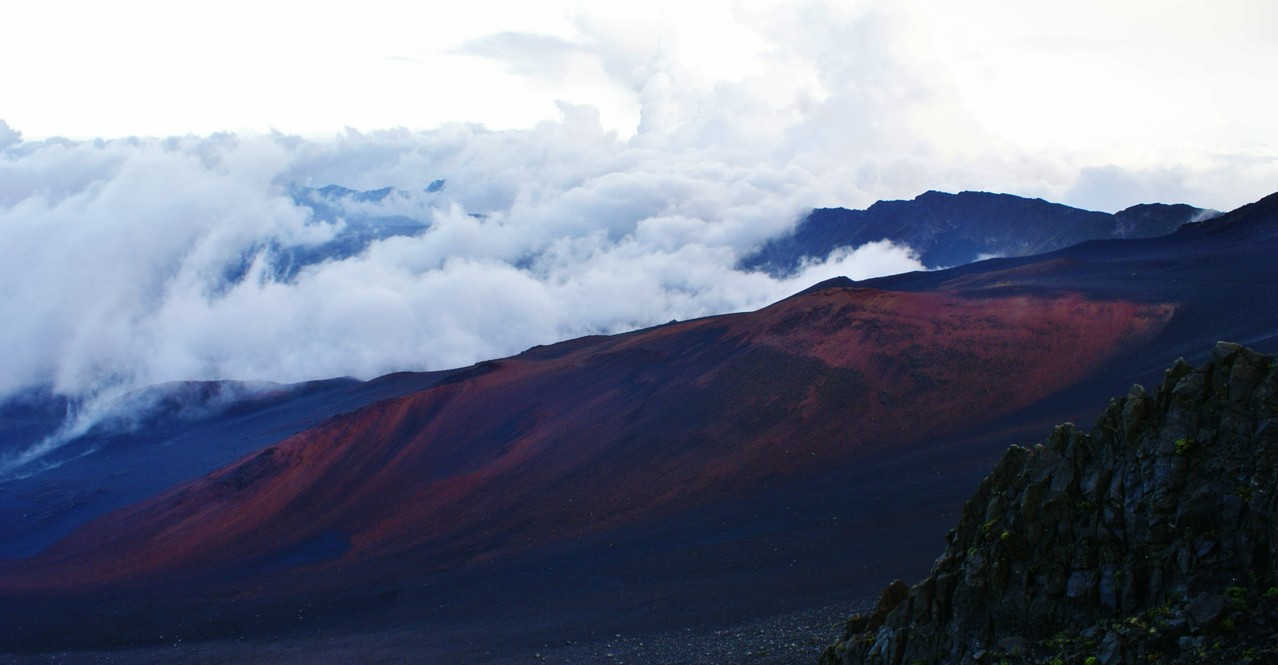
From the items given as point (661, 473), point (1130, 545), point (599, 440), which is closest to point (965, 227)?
point (599, 440)

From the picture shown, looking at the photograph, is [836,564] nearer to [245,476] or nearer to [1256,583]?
[1256,583]

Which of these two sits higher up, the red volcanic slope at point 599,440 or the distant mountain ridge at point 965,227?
the distant mountain ridge at point 965,227

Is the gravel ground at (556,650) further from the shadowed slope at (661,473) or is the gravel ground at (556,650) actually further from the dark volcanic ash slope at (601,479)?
the dark volcanic ash slope at (601,479)

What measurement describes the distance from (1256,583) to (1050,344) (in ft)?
108

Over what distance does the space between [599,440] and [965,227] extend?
95664mm

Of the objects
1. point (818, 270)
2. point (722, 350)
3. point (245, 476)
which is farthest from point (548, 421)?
point (818, 270)

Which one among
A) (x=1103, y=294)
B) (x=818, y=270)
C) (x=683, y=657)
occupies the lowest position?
(x=683, y=657)

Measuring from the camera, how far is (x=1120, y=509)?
10.7m

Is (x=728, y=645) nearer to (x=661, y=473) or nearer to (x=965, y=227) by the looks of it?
(x=661, y=473)

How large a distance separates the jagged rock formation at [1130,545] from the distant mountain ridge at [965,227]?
83575 mm

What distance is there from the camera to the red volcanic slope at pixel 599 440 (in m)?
35.0

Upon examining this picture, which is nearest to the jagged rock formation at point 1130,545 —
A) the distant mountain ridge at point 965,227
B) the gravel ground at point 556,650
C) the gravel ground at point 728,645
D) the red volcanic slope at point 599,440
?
the gravel ground at point 728,645

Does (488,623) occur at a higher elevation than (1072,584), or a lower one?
lower

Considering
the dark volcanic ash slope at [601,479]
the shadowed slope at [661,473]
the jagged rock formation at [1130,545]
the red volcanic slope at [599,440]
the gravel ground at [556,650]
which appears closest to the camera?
the jagged rock formation at [1130,545]
